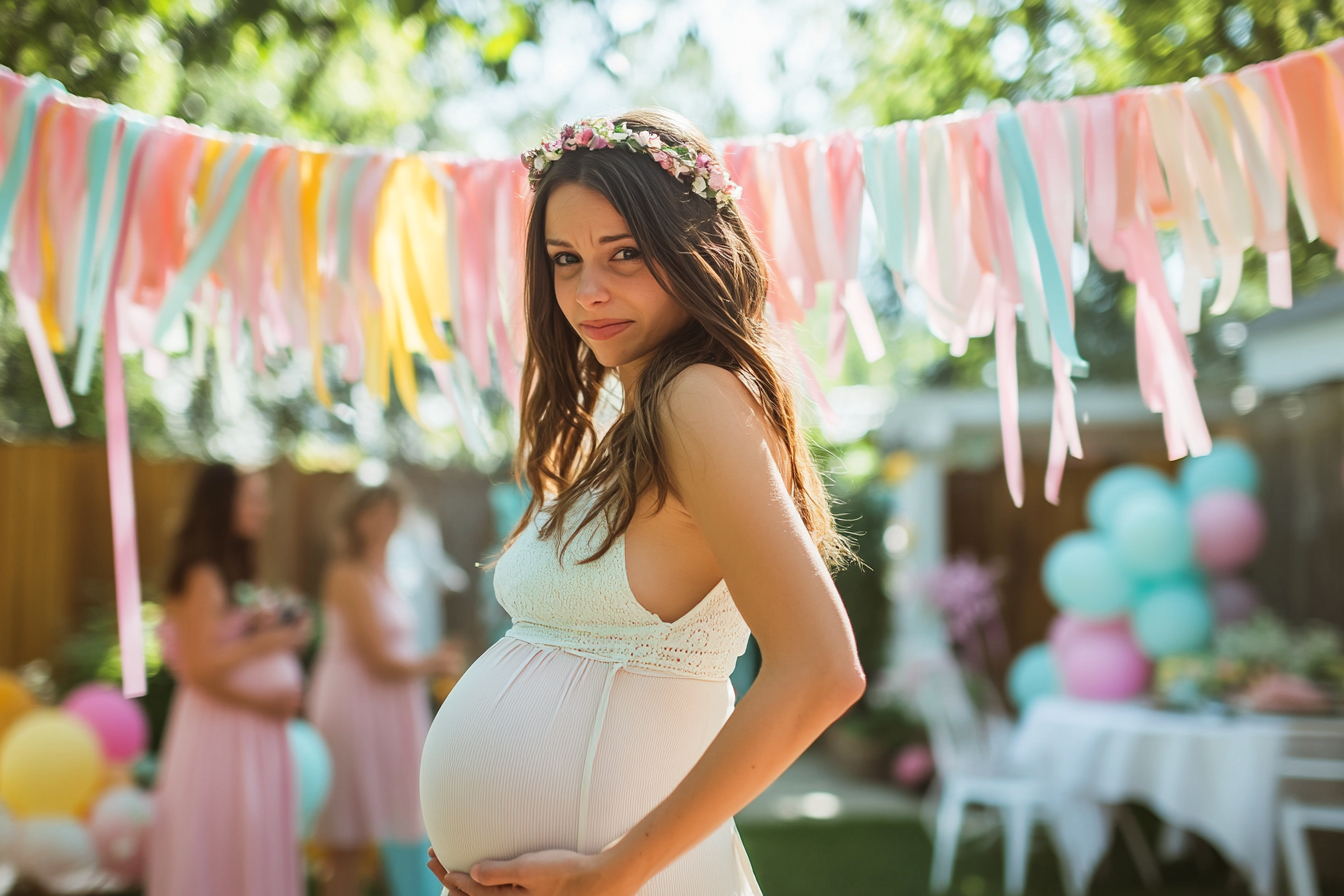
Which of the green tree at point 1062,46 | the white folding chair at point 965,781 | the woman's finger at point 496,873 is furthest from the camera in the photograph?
the white folding chair at point 965,781

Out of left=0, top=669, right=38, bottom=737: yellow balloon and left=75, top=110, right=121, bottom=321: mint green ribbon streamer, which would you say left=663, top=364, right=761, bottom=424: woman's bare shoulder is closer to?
left=75, top=110, right=121, bottom=321: mint green ribbon streamer

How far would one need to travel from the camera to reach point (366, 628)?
440 centimetres

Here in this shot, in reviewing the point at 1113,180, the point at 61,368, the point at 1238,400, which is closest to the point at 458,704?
the point at 1113,180

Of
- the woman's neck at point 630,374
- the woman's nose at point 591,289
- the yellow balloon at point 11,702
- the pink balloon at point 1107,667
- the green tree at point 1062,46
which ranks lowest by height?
the pink balloon at point 1107,667

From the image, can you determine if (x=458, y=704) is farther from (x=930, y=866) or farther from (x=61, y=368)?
(x=930, y=866)

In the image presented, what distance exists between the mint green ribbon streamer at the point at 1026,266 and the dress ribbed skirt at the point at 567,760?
2.53 ft

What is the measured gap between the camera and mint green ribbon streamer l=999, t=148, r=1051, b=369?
170cm

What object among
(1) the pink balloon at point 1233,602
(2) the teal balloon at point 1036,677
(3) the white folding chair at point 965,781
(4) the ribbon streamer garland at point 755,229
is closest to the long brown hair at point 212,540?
(4) the ribbon streamer garland at point 755,229

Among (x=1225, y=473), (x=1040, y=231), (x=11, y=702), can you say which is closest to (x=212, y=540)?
(x=11, y=702)

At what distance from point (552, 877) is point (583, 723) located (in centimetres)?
17

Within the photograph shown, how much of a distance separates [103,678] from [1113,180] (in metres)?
6.12

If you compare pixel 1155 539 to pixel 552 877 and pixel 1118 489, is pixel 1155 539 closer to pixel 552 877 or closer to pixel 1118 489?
pixel 1118 489

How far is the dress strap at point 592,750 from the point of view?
124cm

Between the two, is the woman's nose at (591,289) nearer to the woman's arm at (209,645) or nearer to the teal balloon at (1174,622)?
the woman's arm at (209,645)
